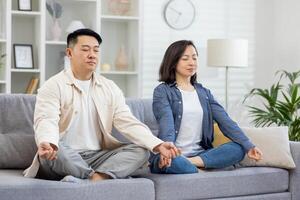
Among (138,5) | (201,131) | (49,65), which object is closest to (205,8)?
(138,5)

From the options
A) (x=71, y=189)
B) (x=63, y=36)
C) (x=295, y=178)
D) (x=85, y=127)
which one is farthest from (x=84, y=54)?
(x=63, y=36)

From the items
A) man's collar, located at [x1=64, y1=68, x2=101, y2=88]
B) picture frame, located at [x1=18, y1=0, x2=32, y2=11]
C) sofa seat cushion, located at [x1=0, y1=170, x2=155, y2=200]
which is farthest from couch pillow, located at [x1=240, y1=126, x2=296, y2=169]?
picture frame, located at [x1=18, y1=0, x2=32, y2=11]

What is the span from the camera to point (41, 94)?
3270 mm

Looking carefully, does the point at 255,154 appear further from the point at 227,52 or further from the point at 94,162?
the point at 227,52

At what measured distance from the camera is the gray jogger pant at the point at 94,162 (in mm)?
3055

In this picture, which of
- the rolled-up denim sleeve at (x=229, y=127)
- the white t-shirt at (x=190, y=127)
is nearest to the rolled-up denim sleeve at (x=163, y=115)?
the white t-shirt at (x=190, y=127)

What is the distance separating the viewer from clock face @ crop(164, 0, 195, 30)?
597 cm

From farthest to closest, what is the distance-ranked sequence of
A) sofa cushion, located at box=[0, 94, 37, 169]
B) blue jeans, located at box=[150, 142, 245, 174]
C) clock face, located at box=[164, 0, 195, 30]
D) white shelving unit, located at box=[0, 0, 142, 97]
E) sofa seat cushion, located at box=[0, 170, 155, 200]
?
clock face, located at box=[164, 0, 195, 30], white shelving unit, located at box=[0, 0, 142, 97], sofa cushion, located at box=[0, 94, 37, 169], blue jeans, located at box=[150, 142, 245, 174], sofa seat cushion, located at box=[0, 170, 155, 200]

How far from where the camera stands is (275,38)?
6.17 metres

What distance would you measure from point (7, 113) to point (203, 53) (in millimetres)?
2898

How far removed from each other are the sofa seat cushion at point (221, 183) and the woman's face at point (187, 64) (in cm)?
62

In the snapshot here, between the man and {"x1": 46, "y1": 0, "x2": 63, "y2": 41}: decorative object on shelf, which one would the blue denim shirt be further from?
{"x1": 46, "y1": 0, "x2": 63, "y2": 41}: decorative object on shelf

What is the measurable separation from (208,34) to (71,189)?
3.49m

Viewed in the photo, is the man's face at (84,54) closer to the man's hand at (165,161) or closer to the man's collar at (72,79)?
the man's collar at (72,79)
